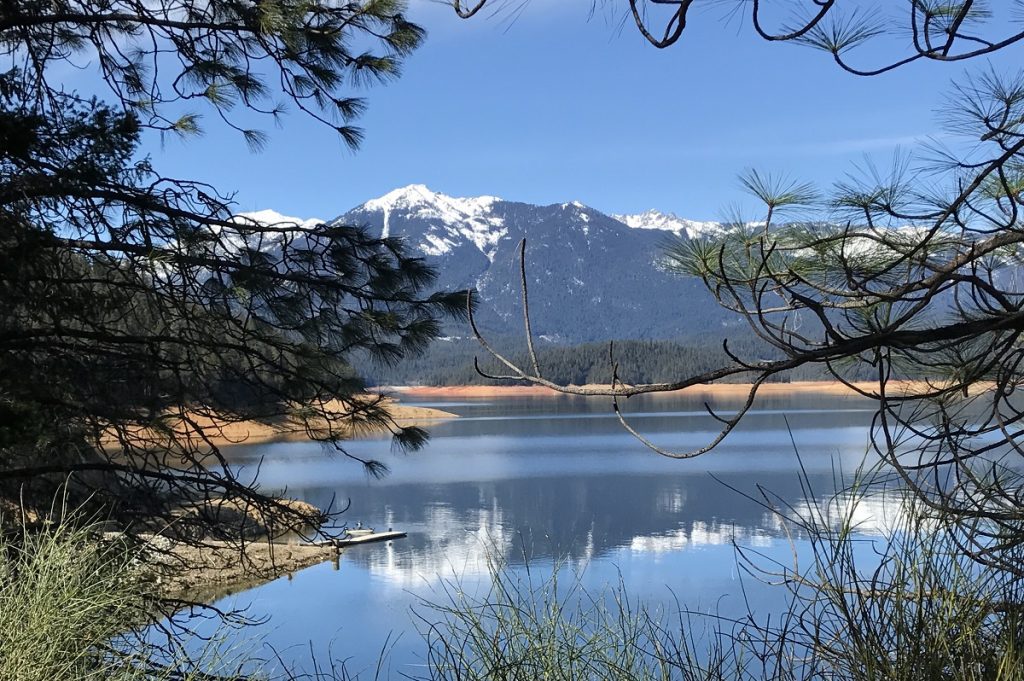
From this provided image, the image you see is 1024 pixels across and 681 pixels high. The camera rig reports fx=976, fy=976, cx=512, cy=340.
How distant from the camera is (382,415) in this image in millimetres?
4547

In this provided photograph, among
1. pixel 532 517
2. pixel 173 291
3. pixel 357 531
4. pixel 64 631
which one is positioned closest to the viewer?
pixel 64 631

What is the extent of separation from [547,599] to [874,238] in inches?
44.9

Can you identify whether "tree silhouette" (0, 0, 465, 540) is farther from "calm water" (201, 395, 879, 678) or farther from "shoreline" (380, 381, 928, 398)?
"shoreline" (380, 381, 928, 398)

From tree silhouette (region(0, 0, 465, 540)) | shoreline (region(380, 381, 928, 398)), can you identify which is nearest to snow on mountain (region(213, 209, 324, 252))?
tree silhouette (region(0, 0, 465, 540))

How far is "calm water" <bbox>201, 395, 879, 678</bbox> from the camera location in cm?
988

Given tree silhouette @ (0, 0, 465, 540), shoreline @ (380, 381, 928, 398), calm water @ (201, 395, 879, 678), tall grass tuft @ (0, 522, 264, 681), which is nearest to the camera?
tall grass tuft @ (0, 522, 264, 681)

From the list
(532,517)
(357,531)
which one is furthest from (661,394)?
(357,531)

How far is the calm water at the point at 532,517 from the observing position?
988cm

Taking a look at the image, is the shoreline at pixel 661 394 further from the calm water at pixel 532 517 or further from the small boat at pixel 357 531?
the small boat at pixel 357 531

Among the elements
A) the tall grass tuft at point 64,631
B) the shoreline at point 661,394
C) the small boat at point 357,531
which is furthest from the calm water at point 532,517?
the shoreline at point 661,394

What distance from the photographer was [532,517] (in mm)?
17953

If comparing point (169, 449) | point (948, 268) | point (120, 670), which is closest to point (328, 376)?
point (169, 449)

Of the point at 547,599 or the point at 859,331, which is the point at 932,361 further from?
the point at 547,599

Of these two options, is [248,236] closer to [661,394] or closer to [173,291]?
[173,291]
